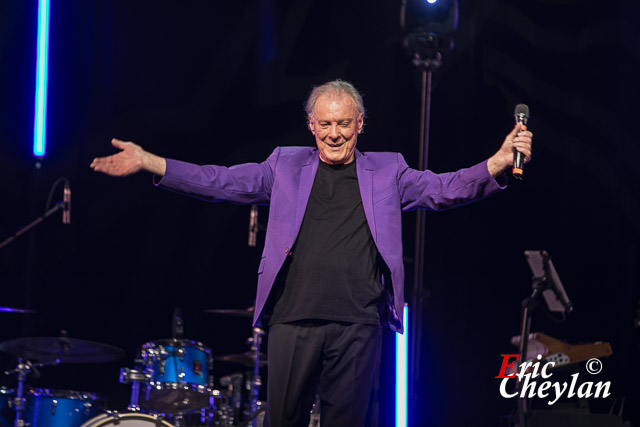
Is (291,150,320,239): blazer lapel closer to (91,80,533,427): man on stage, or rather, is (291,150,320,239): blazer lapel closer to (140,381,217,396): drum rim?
(91,80,533,427): man on stage

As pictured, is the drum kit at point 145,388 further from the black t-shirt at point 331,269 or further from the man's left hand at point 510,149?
the man's left hand at point 510,149

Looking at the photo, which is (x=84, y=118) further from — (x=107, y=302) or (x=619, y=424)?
(x=619, y=424)

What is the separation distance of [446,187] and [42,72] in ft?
12.8

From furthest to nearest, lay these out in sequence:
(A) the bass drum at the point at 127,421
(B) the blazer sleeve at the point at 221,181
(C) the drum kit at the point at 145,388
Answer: (C) the drum kit at the point at 145,388 < (A) the bass drum at the point at 127,421 < (B) the blazer sleeve at the point at 221,181

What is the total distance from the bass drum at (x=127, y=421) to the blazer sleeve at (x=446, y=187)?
1794 millimetres

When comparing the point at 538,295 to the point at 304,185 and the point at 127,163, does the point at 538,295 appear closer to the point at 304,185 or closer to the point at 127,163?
the point at 304,185

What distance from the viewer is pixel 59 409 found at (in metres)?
4.43

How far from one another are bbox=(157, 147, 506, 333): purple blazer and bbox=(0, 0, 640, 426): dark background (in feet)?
8.64

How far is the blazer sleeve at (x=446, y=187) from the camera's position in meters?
2.75

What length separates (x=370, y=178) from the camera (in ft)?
9.15

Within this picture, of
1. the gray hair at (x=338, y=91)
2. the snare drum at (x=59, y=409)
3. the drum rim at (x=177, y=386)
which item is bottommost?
the snare drum at (x=59, y=409)

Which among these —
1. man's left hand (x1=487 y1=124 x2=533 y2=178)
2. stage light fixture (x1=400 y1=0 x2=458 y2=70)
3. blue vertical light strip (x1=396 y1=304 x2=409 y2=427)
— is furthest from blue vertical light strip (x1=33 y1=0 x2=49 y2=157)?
man's left hand (x1=487 y1=124 x2=533 y2=178)

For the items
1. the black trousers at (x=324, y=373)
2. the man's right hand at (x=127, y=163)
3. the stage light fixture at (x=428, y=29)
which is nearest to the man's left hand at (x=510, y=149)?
the black trousers at (x=324, y=373)

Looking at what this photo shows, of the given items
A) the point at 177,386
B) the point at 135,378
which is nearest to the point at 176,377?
the point at 177,386
